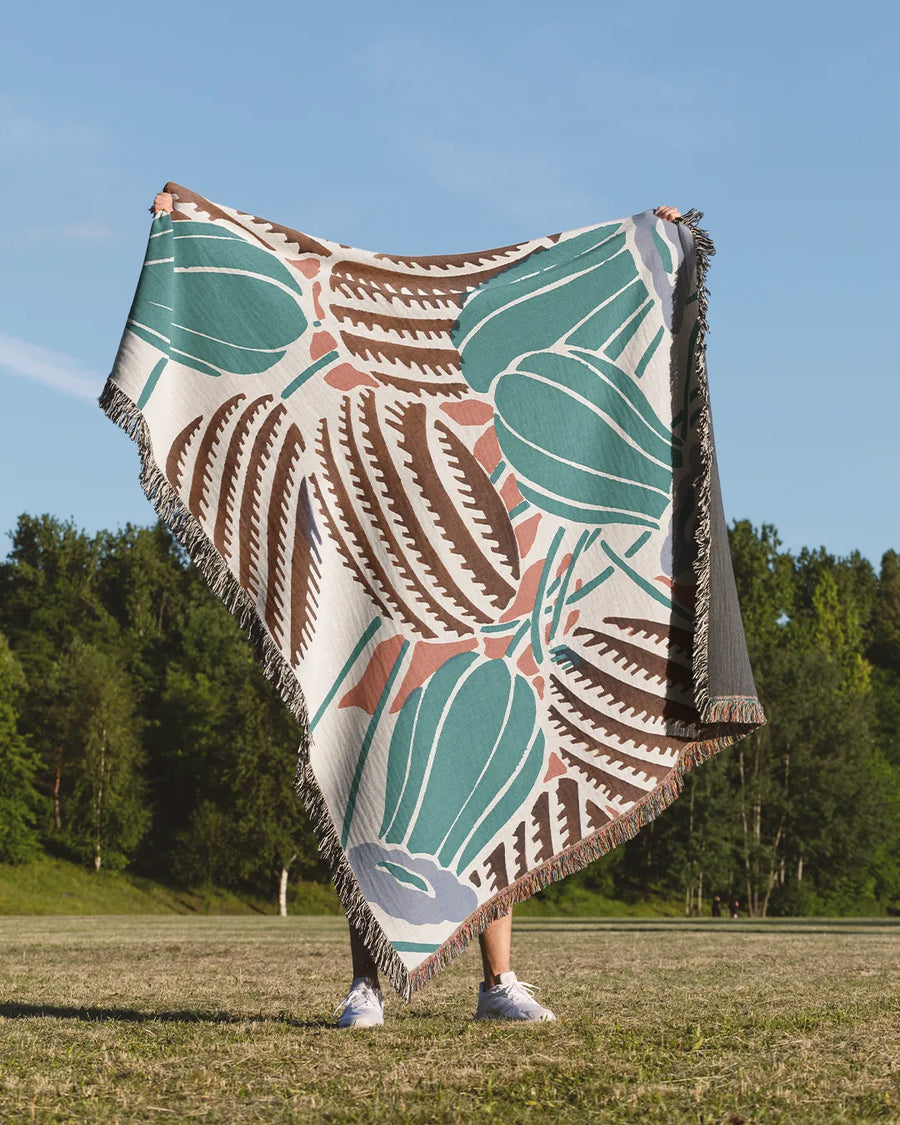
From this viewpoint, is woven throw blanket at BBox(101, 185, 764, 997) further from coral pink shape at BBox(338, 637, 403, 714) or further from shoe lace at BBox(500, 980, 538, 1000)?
shoe lace at BBox(500, 980, 538, 1000)

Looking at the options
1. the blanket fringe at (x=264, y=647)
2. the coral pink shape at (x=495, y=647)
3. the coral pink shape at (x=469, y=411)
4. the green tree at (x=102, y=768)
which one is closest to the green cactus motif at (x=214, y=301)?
the blanket fringe at (x=264, y=647)

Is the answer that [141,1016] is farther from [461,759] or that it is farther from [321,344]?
[321,344]

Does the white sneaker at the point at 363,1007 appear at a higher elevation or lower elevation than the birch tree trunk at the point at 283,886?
higher

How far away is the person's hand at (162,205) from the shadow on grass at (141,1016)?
3474 millimetres

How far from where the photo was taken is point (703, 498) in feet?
17.3

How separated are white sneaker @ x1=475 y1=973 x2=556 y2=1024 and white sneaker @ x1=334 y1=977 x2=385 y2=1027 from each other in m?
0.43

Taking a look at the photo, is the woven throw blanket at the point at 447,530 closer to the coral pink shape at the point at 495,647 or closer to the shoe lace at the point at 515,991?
the coral pink shape at the point at 495,647

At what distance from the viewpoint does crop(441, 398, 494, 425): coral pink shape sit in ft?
17.4

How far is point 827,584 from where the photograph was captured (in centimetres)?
5984

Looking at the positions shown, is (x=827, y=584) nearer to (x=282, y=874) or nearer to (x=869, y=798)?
(x=869, y=798)

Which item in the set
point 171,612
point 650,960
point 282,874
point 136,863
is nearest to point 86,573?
point 171,612

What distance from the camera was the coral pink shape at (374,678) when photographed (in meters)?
4.87

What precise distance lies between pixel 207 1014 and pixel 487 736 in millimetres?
1776

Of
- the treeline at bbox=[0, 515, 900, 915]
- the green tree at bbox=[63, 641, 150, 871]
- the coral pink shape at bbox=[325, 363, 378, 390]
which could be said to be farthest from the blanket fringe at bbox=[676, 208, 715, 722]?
the green tree at bbox=[63, 641, 150, 871]
